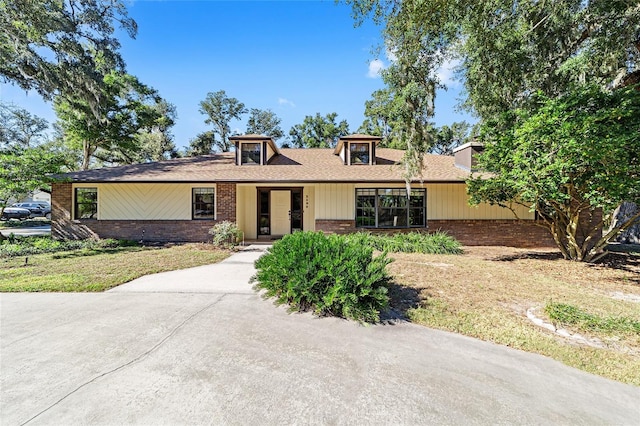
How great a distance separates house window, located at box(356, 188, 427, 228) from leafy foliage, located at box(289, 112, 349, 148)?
20.6 metres

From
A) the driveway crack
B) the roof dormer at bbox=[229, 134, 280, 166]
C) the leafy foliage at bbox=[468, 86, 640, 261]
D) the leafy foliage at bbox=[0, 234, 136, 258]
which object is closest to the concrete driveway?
the driveway crack

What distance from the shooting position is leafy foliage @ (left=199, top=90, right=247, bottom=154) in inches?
1168

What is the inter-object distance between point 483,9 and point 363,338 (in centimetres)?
830

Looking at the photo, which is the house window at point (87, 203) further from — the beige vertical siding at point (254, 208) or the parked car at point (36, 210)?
the parked car at point (36, 210)

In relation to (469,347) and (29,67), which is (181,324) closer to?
(469,347)

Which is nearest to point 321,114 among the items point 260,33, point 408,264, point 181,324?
point 260,33

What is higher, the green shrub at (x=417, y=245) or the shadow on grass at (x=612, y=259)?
the green shrub at (x=417, y=245)

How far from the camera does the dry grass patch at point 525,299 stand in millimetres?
3377

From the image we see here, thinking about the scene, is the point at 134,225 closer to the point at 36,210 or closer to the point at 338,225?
the point at 338,225

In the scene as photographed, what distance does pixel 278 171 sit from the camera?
40.2ft

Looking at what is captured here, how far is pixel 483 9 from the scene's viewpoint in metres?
7.12

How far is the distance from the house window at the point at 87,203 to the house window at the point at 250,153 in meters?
6.07

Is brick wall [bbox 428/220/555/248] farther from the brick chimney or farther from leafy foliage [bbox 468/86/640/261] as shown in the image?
leafy foliage [bbox 468/86/640/261]

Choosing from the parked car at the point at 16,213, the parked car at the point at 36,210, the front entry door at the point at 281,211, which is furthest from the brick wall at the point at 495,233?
the parked car at the point at 36,210
